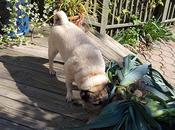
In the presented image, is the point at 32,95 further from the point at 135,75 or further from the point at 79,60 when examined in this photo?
the point at 135,75

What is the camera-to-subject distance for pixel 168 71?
6488 millimetres

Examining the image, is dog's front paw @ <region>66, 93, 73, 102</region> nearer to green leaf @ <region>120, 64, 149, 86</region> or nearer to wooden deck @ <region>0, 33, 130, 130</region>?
wooden deck @ <region>0, 33, 130, 130</region>

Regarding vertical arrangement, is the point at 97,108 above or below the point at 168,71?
above

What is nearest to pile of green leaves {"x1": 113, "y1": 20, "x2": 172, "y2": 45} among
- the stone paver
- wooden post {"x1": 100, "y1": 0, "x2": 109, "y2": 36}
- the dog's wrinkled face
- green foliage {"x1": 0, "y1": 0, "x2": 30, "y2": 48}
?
the stone paver

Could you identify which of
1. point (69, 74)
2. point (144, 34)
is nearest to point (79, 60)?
point (69, 74)

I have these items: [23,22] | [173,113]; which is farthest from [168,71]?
[173,113]

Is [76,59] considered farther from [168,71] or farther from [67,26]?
[168,71]

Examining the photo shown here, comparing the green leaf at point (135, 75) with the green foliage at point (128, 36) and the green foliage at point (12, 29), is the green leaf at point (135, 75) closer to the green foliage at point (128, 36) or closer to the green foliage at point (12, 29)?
the green foliage at point (12, 29)

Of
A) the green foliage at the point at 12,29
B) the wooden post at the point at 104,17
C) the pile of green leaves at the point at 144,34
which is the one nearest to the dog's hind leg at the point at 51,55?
the green foliage at the point at 12,29

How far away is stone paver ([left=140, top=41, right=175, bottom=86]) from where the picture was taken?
642 cm

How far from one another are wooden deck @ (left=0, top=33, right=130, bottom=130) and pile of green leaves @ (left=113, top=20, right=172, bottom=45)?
251 cm

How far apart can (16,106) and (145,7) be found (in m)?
4.57

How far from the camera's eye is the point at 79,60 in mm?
3553

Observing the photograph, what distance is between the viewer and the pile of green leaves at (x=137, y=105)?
118 inches
